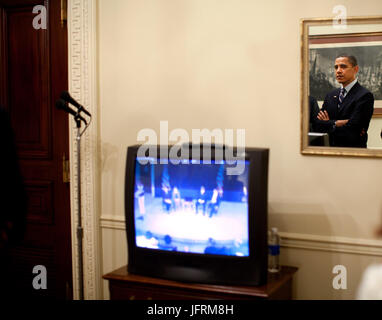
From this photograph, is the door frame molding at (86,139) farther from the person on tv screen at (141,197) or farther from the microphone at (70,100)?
the person on tv screen at (141,197)

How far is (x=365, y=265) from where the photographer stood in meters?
2.98

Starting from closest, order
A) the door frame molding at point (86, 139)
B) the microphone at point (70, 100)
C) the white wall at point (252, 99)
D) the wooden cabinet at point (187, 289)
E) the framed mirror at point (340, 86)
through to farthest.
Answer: the wooden cabinet at point (187, 289) → the framed mirror at point (340, 86) → the white wall at point (252, 99) → the microphone at point (70, 100) → the door frame molding at point (86, 139)

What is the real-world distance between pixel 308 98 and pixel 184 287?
1231mm

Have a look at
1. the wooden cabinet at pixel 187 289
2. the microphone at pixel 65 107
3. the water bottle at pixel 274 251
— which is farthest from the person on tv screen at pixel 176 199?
the microphone at pixel 65 107

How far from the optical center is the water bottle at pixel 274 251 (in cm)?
303

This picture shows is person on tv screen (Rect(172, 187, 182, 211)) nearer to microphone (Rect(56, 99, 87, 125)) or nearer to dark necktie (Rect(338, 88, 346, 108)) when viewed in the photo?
microphone (Rect(56, 99, 87, 125))

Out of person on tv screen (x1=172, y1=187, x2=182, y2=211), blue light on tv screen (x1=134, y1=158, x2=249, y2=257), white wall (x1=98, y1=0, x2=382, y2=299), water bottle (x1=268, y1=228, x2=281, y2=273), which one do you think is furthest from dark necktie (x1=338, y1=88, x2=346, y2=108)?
person on tv screen (x1=172, y1=187, x2=182, y2=211)

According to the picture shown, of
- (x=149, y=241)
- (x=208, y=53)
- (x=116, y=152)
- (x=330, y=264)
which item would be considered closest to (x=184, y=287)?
(x=149, y=241)

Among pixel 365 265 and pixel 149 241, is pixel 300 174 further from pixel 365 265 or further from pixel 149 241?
pixel 149 241

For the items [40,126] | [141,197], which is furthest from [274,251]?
[40,126]

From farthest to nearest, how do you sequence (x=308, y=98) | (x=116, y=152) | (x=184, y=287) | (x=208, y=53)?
(x=116, y=152) < (x=208, y=53) < (x=308, y=98) < (x=184, y=287)

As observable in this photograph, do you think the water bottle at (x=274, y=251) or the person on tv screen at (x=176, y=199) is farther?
the water bottle at (x=274, y=251)

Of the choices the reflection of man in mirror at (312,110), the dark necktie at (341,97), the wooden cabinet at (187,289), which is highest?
the dark necktie at (341,97)

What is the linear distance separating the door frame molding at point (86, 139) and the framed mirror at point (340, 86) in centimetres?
137
